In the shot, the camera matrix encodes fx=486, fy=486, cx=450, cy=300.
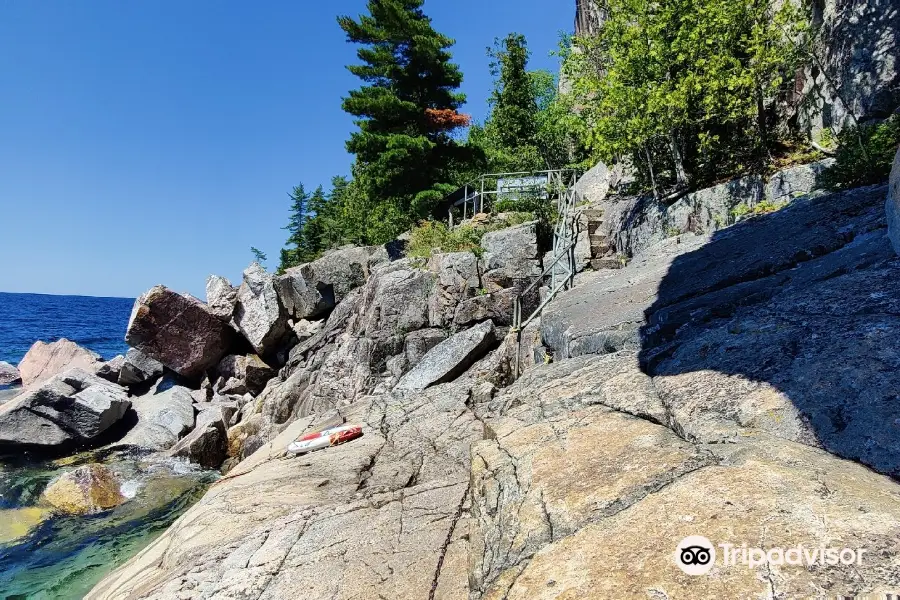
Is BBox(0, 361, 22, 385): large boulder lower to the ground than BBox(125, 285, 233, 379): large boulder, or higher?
lower

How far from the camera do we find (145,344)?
2081 centimetres

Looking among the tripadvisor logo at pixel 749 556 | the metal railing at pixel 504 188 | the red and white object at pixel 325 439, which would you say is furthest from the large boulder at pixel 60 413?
the tripadvisor logo at pixel 749 556

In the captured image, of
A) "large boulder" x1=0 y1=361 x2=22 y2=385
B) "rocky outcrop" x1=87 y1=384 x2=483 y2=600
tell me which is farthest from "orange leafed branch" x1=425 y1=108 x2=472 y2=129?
"large boulder" x1=0 y1=361 x2=22 y2=385

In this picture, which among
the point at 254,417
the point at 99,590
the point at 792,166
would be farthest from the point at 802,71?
the point at 254,417

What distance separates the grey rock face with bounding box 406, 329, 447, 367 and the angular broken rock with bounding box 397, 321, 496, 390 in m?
1.46

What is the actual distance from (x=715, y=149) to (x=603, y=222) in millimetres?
3848

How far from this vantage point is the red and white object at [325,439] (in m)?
7.91

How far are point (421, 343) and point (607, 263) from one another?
6242 millimetres

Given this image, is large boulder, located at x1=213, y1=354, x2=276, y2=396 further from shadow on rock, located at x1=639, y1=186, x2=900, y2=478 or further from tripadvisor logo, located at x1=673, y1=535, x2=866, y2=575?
tripadvisor logo, located at x1=673, y1=535, x2=866, y2=575

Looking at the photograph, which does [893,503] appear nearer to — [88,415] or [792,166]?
[792,166]

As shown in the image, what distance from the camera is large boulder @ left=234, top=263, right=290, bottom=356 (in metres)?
20.8

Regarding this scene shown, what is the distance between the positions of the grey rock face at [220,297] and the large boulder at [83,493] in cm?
928

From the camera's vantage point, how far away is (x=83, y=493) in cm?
1251

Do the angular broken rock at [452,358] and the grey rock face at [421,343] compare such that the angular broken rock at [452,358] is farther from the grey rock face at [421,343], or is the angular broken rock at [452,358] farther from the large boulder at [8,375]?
the large boulder at [8,375]
